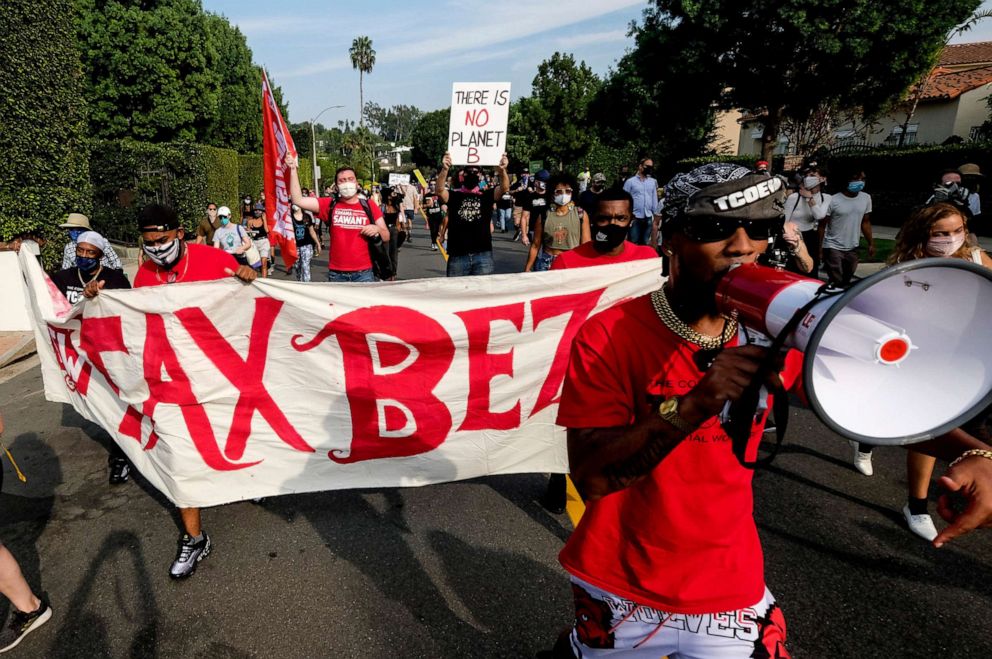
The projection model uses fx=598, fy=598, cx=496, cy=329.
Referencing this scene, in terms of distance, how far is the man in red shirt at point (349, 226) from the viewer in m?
6.24

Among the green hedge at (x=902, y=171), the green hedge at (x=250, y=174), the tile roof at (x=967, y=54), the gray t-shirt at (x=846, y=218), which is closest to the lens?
the gray t-shirt at (x=846, y=218)

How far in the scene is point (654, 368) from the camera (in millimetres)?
1493

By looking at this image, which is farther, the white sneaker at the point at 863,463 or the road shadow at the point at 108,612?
the white sneaker at the point at 863,463

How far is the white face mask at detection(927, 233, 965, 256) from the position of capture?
339 centimetres

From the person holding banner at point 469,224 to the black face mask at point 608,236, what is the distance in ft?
9.07

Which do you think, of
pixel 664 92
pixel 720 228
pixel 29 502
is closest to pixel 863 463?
pixel 720 228

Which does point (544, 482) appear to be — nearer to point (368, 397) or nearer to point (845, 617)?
point (368, 397)

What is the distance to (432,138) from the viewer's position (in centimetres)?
9512

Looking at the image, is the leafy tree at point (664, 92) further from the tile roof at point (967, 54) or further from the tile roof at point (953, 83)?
the tile roof at point (967, 54)

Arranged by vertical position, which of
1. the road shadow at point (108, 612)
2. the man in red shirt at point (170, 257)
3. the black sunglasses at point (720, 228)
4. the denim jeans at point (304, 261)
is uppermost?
the black sunglasses at point (720, 228)

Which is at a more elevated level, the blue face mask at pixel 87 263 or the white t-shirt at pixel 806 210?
the white t-shirt at pixel 806 210

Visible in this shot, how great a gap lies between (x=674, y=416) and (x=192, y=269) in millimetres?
3515

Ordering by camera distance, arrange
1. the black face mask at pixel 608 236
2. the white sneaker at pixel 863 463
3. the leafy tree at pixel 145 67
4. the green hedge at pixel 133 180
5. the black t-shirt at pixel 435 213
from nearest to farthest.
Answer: the black face mask at pixel 608 236 → the white sneaker at pixel 863 463 → the black t-shirt at pixel 435 213 → the green hedge at pixel 133 180 → the leafy tree at pixel 145 67

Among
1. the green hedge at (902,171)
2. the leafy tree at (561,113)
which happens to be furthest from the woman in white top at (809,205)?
the leafy tree at (561,113)
